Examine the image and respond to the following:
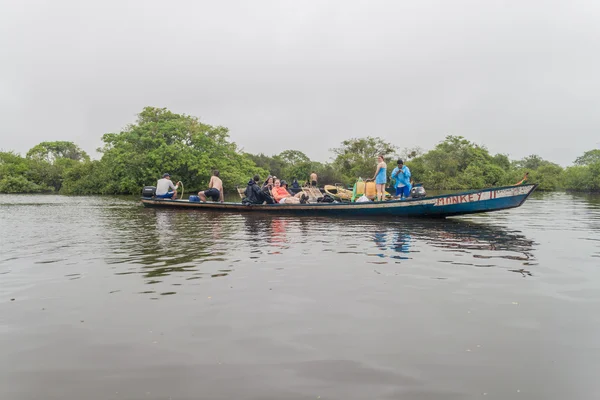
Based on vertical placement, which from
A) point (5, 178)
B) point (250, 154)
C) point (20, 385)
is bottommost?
point (20, 385)

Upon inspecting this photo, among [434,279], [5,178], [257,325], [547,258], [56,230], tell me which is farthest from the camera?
[5,178]

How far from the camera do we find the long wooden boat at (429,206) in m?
13.9

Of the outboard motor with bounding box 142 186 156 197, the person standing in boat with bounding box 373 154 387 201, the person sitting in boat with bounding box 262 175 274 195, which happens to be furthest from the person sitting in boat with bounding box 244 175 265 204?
the outboard motor with bounding box 142 186 156 197

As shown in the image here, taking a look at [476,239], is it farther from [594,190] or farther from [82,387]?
[594,190]

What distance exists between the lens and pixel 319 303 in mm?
5211

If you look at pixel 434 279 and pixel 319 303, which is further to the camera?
pixel 434 279

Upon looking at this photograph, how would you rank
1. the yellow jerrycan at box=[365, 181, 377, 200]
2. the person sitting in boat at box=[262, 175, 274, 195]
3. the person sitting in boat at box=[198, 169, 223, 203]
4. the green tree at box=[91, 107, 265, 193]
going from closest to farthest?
1. the yellow jerrycan at box=[365, 181, 377, 200]
2. the person sitting in boat at box=[262, 175, 274, 195]
3. the person sitting in boat at box=[198, 169, 223, 203]
4. the green tree at box=[91, 107, 265, 193]

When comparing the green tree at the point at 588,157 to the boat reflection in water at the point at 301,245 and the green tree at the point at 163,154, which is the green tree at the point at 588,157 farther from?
the boat reflection in water at the point at 301,245

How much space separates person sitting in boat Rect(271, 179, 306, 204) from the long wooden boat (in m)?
0.53

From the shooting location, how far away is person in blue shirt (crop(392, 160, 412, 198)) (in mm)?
16656

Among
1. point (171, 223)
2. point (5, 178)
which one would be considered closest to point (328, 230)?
point (171, 223)

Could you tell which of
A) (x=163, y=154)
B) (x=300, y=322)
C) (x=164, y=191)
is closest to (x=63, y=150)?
(x=163, y=154)

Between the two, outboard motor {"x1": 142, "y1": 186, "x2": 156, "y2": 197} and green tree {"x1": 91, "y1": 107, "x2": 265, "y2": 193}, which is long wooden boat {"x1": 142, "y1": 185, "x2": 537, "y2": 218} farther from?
green tree {"x1": 91, "y1": 107, "x2": 265, "y2": 193}

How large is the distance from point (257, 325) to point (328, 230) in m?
8.13
